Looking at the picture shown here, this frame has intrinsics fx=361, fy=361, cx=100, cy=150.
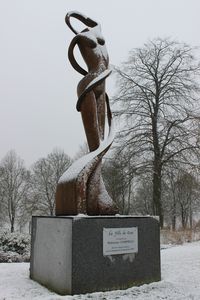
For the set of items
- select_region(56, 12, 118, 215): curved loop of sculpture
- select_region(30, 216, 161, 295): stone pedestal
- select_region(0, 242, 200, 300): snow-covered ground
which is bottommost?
select_region(0, 242, 200, 300): snow-covered ground

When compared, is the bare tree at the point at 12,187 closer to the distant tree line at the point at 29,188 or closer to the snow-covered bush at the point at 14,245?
the distant tree line at the point at 29,188

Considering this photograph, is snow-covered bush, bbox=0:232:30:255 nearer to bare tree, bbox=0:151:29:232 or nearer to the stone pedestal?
the stone pedestal

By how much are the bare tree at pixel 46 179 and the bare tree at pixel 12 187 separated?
5.74ft

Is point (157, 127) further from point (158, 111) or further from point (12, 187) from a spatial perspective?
point (12, 187)

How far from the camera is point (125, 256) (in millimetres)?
6258

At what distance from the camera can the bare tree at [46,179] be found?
35938mm

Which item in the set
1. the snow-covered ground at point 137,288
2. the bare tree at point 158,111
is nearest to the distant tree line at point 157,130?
the bare tree at point 158,111

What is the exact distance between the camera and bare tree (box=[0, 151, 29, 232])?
125 ft

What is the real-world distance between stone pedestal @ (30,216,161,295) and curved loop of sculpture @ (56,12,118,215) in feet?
1.76

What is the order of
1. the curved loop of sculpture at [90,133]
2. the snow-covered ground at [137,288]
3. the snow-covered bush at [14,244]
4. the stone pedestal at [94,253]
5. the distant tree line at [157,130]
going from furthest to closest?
the distant tree line at [157,130] → the snow-covered bush at [14,244] → the curved loop of sculpture at [90,133] → the stone pedestal at [94,253] → the snow-covered ground at [137,288]

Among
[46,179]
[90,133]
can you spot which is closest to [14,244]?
[90,133]

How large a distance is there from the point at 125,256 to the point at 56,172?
31.8m

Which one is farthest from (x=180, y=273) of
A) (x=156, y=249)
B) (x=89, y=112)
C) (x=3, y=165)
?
(x=3, y=165)

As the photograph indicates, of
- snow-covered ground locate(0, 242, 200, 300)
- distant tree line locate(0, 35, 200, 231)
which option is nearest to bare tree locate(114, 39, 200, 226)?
distant tree line locate(0, 35, 200, 231)
